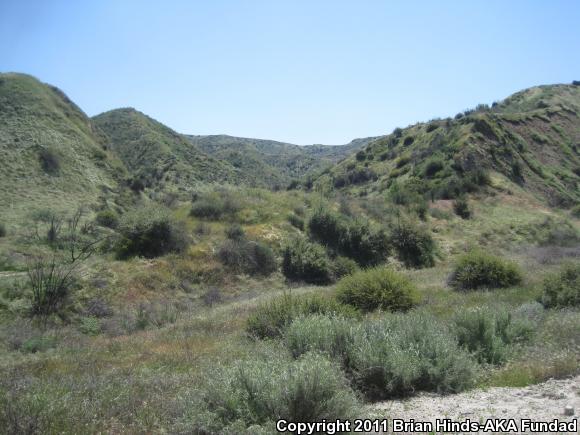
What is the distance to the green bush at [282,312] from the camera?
8914mm

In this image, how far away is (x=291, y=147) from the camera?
448ft

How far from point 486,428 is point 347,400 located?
1.37m


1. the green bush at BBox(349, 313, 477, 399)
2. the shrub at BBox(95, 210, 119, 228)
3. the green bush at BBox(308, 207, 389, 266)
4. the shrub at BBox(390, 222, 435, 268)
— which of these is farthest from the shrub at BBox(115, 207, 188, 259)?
the green bush at BBox(349, 313, 477, 399)

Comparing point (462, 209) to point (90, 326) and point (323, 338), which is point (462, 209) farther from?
point (323, 338)

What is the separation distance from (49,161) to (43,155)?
89 cm

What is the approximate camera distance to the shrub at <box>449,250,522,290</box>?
45.4 feet

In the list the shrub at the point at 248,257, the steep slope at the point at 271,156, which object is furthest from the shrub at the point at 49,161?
the steep slope at the point at 271,156

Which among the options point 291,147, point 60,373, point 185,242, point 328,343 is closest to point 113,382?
point 60,373

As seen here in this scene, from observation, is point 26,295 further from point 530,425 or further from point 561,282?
point 561,282

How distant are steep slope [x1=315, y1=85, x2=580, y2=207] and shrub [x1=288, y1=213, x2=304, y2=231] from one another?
1405 cm

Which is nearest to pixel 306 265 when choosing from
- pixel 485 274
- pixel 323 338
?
pixel 485 274

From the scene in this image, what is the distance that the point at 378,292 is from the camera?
11586mm

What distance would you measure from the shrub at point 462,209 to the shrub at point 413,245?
7729mm

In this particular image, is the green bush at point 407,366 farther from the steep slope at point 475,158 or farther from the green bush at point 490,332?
the steep slope at point 475,158
